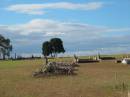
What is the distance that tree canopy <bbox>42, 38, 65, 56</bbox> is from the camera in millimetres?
127713

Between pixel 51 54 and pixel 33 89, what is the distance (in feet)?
331

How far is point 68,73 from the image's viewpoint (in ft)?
141

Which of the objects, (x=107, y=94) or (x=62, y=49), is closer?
(x=107, y=94)

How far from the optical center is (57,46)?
5079 inches

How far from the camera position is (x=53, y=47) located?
129 metres

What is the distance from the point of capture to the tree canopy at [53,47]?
12771 cm

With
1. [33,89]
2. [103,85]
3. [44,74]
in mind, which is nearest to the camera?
[33,89]

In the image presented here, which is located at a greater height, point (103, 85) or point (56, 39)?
point (56, 39)

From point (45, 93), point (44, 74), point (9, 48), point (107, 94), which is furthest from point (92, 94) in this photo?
point (9, 48)

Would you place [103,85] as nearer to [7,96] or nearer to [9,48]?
[7,96]

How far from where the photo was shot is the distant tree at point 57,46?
A: 129125 mm

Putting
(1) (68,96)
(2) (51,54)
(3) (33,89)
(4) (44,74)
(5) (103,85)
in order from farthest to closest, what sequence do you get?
(2) (51,54) < (4) (44,74) < (5) (103,85) < (3) (33,89) < (1) (68,96)

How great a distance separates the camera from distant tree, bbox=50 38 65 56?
Result: 129 m

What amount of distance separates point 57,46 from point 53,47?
3.90 ft
